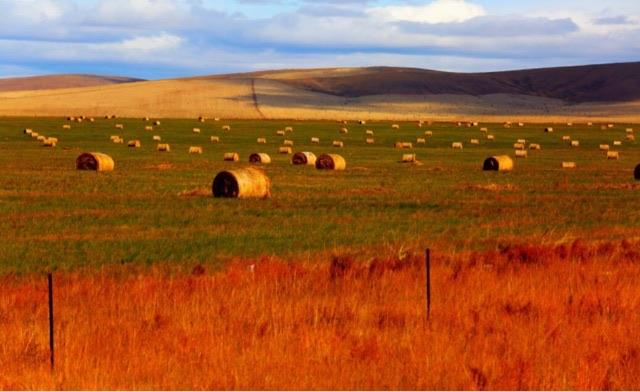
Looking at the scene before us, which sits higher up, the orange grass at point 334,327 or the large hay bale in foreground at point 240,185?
the large hay bale in foreground at point 240,185

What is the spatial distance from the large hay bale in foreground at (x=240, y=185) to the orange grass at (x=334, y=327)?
14.1 m

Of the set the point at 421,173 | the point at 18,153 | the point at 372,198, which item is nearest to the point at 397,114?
the point at 18,153

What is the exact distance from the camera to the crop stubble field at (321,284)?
36.8 feet

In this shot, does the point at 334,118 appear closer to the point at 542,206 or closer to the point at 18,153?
the point at 18,153

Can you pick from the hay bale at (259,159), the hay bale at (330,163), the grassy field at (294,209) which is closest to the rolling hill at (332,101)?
the hay bale at (259,159)

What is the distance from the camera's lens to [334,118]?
445 ft

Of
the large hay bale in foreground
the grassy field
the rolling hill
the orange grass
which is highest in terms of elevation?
the rolling hill

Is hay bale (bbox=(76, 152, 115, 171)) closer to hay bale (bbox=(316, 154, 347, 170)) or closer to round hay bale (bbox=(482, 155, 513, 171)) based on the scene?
hay bale (bbox=(316, 154, 347, 170))

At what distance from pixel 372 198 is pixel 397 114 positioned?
115 meters

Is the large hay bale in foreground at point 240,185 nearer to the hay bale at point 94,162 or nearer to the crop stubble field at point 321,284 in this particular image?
the crop stubble field at point 321,284

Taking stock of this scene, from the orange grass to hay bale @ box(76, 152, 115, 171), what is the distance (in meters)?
26.8

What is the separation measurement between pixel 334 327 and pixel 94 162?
33.2 meters

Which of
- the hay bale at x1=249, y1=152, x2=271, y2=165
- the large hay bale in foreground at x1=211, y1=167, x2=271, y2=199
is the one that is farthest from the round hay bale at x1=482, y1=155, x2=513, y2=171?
the large hay bale in foreground at x1=211, y1=167, x2=271, y2=199

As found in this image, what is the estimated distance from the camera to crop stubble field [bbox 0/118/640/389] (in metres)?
11.2
